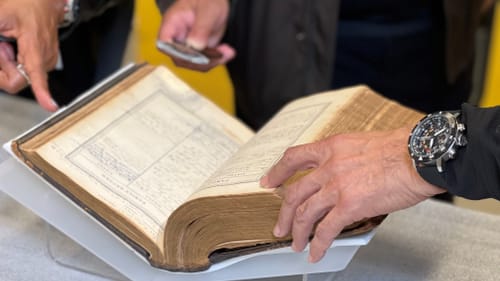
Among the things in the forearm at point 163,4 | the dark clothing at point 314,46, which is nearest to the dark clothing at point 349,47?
the dark clothing at point 314,46

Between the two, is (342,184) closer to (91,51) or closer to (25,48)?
(25,48)

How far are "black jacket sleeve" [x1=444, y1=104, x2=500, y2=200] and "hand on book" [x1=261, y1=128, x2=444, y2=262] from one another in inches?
0.9

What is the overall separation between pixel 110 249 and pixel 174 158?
0.13 m

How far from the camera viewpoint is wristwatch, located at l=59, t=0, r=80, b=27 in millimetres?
1054

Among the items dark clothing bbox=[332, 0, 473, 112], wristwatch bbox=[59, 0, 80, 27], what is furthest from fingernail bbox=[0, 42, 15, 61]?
dark clothing bbox=[332, 0, 473, 112]

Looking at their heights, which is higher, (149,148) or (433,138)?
(433,138)

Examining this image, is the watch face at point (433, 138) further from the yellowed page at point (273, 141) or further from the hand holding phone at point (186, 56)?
the hand holding phone at point (186, 56)

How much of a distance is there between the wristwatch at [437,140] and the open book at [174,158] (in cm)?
9

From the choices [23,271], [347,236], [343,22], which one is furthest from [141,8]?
[347,236]

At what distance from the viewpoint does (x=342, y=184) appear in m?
0.70

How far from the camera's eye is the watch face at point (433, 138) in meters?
0.67

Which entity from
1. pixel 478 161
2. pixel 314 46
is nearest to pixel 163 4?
pixel 314 46

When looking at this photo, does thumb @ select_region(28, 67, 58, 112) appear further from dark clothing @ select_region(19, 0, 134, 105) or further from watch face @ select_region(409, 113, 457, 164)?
watch face @ select_region(409, 113, 457, 164)

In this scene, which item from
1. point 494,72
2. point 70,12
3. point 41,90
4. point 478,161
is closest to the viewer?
point 478,161
